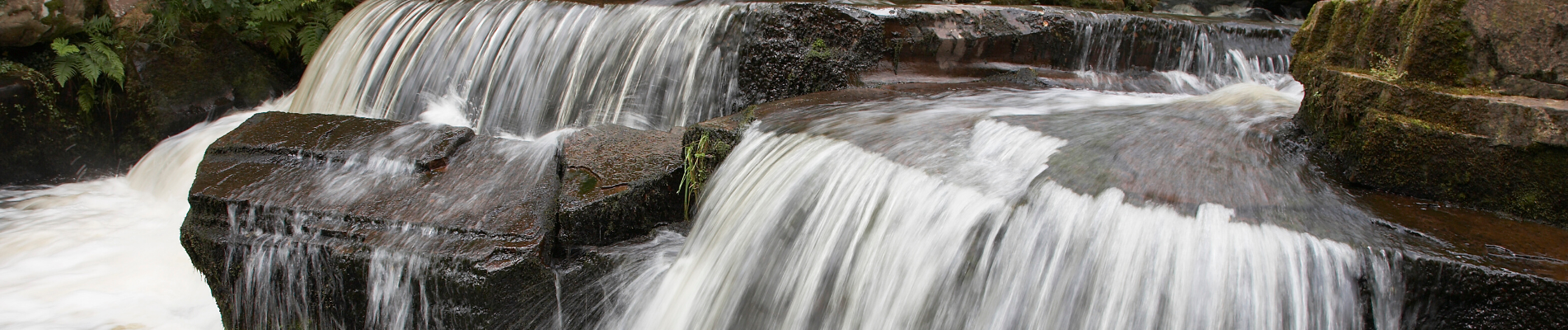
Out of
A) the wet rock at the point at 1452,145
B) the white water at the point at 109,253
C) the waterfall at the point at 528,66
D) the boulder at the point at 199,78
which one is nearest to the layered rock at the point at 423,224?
the white water at the point at 109,253

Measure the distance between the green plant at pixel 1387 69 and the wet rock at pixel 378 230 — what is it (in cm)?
288

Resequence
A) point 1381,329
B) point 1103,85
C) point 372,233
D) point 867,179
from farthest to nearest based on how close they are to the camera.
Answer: point 1103,85, point 372,233, point 867,179, point 1381,329

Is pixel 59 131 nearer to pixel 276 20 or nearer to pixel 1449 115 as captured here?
pixel 276 20

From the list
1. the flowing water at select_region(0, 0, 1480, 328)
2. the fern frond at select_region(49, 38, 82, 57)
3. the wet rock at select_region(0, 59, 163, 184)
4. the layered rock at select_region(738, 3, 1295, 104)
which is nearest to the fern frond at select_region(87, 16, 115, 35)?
the fern frond at select_region(49, 38, 82, 57)

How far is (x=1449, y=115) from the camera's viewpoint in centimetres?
238

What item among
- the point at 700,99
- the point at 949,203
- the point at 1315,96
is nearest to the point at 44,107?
the point at 700,99

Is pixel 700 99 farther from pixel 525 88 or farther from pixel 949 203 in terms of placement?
pixel 949 203

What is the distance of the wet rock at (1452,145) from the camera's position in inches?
87.3

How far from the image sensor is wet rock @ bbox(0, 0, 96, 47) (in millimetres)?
5562

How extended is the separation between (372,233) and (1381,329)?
3314 millimetres

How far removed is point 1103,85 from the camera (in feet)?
16.6

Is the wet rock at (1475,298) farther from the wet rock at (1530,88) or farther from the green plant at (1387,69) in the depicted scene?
the green plant at (1387,69)

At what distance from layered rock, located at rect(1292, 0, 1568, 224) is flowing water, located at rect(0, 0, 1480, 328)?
0.22m

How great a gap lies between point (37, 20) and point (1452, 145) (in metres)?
7.87
